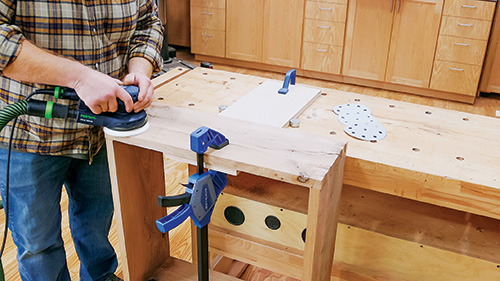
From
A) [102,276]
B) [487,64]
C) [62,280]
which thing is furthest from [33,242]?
[487,64]

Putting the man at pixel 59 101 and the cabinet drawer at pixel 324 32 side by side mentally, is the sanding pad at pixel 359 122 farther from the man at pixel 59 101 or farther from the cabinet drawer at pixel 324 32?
the cabinet drawer at pixel 324 32

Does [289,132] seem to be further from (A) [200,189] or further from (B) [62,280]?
(B) [62,280]

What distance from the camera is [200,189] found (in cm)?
91

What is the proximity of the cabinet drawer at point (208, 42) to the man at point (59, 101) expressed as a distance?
8.88 feet

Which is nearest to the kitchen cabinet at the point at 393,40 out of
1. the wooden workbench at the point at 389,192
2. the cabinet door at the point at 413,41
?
the cabinet door at the point at 413,41

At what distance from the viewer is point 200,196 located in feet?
2.99

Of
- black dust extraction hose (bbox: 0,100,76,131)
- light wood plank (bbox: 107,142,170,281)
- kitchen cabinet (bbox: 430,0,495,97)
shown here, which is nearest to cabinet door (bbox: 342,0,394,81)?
kitchen cabinet (bbox: 430,0,495,97)

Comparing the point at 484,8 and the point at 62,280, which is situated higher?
the point at 484,8

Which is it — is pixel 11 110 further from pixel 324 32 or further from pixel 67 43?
pixel 324 32

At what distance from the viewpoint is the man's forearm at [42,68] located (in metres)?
0.98

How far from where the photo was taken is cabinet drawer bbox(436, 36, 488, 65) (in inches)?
128

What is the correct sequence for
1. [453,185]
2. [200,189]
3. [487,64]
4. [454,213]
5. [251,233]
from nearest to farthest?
[200,189] → [453,185] → [454,213] → [251,233] → [487,64]

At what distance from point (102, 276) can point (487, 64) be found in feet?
9.79

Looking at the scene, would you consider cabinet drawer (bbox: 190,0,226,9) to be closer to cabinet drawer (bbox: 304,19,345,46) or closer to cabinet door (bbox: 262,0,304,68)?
cabinet door (bbox: 262,0,304,68)
